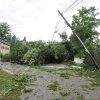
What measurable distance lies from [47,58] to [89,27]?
39.6 ft

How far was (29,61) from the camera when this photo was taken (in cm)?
3192

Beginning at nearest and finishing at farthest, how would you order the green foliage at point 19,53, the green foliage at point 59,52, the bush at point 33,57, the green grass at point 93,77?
the green grass at point 93,77 < the bush at point 33,57 < the green foliage at point 19,53 < the green foliage at point 59,52

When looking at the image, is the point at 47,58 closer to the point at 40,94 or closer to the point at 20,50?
the point at 20,50

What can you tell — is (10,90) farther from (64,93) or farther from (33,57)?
(33,57)

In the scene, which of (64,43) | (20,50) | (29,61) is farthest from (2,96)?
(64,43)

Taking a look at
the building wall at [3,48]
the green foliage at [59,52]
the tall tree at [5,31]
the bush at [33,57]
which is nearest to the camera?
the bush at [33,57]

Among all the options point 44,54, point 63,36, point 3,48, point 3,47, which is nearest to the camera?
point 44,54

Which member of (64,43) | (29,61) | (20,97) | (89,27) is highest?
(89,27)

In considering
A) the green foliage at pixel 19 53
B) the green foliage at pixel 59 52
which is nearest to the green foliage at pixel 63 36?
the green foliage at pixel 59 52

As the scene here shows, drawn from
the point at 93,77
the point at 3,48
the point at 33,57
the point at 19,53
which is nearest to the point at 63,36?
the point at 19,53

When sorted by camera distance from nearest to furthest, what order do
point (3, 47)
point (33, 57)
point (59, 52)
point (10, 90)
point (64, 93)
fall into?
1. point (64, 93)
2. point (10, 90)
3. point (33, 57)
4. point (59, 52)
5. point (3, 47)

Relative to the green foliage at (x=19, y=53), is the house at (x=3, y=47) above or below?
above

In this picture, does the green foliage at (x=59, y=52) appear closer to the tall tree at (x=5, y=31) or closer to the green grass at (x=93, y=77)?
the green grass at (x=93, y=77)

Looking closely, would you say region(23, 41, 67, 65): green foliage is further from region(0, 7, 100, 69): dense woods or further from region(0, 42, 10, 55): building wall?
region(0, 42, 10, 55): building wall
